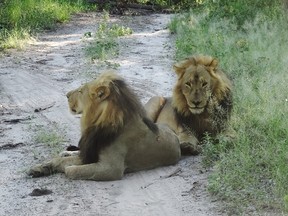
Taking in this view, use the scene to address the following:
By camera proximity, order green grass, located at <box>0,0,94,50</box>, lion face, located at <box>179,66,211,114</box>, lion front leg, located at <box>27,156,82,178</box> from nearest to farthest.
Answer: lion front leg, located at <box>27,156,82,178</box> → lion face, located at <box>179,66,211,114</box> → green grass, located at <box>0,0,94,50</box>

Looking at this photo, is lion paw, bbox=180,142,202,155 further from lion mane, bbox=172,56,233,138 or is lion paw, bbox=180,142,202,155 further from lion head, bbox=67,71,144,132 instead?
lion head, bbox=67,71,144,132

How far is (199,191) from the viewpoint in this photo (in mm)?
4988

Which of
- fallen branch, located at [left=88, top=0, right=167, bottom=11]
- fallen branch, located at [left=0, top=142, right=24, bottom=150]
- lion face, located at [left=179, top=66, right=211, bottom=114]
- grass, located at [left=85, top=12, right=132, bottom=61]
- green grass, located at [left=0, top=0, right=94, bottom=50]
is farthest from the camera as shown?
fallen branch, located at [left=88, top=0, right=167, bottom=11]

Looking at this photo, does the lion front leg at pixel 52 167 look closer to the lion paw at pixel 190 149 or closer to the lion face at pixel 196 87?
the lion paw at pixel 190 149

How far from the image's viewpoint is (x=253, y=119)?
6.27 meters

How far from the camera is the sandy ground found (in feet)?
15.5

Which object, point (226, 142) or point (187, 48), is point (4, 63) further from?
point (226, 142)

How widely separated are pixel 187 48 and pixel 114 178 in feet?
18.5

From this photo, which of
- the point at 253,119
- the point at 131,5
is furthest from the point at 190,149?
the point at 131,5

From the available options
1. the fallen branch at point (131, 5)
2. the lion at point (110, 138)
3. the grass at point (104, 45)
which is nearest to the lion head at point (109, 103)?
the lion at point (110, 138)

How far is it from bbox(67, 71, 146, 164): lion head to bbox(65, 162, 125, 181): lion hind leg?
0.28 feet

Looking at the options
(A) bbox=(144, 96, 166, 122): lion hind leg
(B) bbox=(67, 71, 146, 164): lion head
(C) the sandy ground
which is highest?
(B) bbox=(67, 71, 146, 164): lion head

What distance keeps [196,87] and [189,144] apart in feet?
1.63

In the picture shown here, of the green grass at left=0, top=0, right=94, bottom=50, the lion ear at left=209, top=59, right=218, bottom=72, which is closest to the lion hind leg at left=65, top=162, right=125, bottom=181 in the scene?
the lion ear at left=209, top=59, right=218, bottom=72
